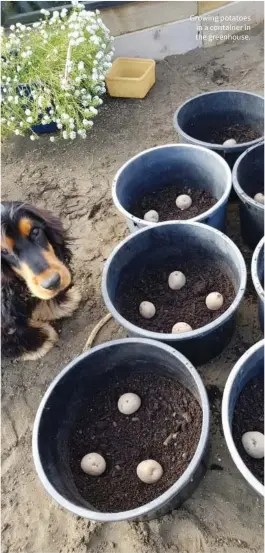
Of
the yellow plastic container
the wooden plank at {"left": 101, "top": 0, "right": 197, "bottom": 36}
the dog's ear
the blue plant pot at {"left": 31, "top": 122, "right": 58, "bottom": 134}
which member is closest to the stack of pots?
the dog's ear

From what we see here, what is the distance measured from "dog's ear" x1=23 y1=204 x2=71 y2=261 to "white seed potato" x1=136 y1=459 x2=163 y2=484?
3.76 feet

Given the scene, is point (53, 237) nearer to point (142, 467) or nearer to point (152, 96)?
point (142, 467)

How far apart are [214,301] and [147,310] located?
0.34 meters

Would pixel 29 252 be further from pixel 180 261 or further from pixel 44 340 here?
pixel 180 261

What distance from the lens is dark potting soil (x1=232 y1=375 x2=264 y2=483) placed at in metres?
1.92

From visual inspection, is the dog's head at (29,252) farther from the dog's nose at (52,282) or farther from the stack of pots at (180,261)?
the stack of pots at (180,261)

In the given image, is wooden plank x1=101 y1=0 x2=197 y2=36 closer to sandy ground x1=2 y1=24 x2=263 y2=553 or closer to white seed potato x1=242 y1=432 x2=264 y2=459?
sandy ground x1=2 y1=24 x2=263 y2=553

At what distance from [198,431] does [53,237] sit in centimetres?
119

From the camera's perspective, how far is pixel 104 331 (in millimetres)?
2719

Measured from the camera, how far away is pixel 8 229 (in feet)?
7.14

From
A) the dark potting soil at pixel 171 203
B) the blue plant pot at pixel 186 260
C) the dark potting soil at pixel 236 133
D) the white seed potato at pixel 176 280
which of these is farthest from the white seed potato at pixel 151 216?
the dark potting soil at pixel 236 133

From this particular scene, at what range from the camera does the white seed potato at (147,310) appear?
248 centimetres

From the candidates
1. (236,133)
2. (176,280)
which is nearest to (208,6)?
(236,133)

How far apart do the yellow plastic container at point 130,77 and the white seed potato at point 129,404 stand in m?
3.02
